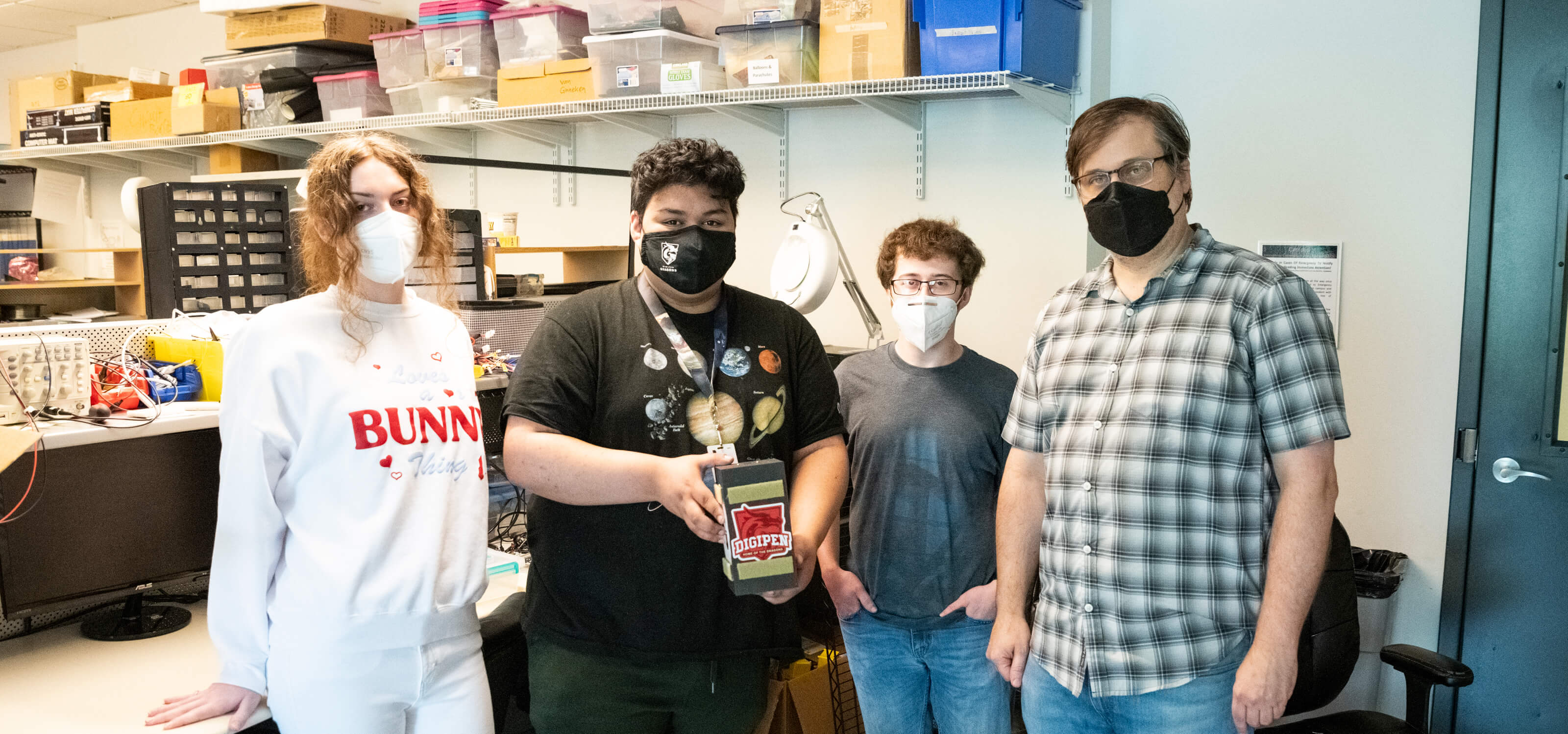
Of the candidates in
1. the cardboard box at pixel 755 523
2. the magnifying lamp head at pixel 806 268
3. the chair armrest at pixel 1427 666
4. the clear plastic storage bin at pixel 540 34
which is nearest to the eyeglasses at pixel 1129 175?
the cardboard box at pixel 755 523

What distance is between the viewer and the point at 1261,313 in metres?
1.44

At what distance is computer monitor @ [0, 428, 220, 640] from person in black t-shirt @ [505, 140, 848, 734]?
2.58 ft

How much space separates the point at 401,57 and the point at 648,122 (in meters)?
1.00

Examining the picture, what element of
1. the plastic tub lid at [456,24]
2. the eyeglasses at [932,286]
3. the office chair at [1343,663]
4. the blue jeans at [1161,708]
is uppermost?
the plastic tub lid at [456,24]

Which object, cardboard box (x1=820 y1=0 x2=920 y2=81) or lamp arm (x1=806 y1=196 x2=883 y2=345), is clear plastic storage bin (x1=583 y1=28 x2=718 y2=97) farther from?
lamp arm (x1=806 y1=196 x2=883 y2=345)

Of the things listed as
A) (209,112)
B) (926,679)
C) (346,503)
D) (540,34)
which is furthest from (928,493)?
(209,112)

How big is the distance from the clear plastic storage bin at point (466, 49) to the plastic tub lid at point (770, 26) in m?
1.02

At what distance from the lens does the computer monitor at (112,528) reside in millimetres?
1741

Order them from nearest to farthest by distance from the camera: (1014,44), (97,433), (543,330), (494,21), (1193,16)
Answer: (543,330) < (97,433) < (1014,44) < (1193,16) < (494,21)

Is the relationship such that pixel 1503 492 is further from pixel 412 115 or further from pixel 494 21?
pixel 412 115

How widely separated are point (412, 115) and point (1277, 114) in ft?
9.52

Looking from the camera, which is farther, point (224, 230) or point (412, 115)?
point (412, 115)

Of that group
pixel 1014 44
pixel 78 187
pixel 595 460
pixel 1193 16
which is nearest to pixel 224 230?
pixel 595 460

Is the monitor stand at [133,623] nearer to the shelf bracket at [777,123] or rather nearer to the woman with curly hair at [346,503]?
the woman with curly hair at [346,503]
